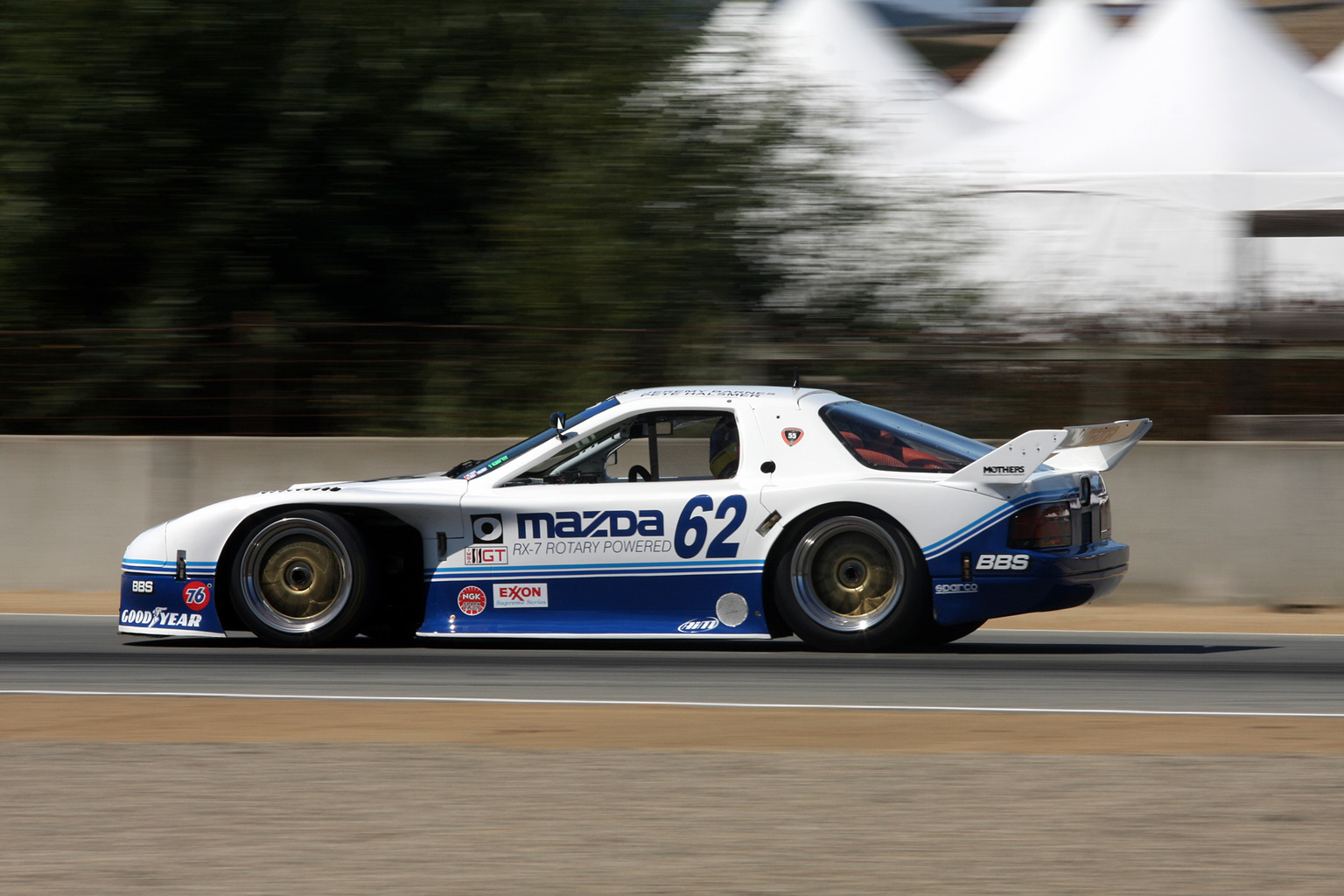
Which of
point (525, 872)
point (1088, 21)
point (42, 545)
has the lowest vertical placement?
point (525, 872)

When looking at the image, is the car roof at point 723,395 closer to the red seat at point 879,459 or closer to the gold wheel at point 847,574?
the red seat at point 879,459

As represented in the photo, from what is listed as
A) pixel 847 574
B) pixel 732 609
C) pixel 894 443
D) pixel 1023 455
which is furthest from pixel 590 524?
pixel 1023 455

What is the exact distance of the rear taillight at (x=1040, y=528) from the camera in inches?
314

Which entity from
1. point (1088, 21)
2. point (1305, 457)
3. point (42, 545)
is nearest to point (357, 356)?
point (42, 545)

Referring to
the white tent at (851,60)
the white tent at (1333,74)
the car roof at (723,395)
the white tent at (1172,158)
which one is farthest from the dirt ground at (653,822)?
the white tent at (1333,74)

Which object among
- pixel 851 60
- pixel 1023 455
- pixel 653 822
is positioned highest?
pixel 851 60

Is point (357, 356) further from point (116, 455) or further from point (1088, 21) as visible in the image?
point (1088, 21)

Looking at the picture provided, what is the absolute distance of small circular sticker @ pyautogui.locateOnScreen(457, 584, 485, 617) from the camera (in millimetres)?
8297

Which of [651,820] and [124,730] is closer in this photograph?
[651,820]

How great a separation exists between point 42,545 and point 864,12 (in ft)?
55.5

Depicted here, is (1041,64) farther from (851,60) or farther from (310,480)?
(310,480)

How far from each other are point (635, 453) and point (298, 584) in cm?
191

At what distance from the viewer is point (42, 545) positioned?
12.0 metres

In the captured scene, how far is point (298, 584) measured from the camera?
849cm
